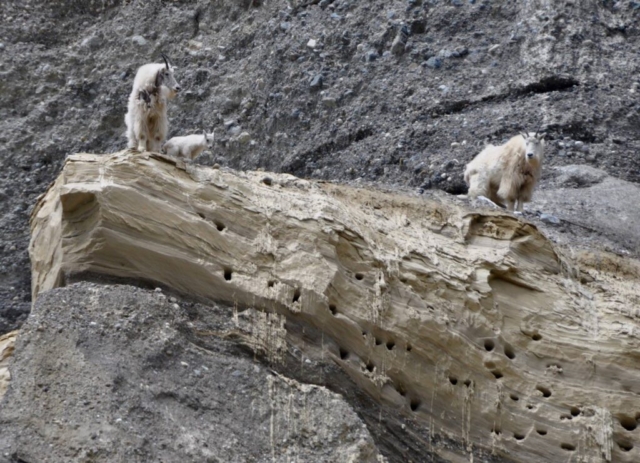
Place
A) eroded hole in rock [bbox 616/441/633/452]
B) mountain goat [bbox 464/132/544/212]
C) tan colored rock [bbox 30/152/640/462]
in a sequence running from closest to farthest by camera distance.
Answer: tan colored rock [bbox 30/152/640/462] → eroded hole in rock [bbox 616/441/633/452] → mountain goat [bbox 464/132/544/212]

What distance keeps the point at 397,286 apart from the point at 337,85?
10.4 m

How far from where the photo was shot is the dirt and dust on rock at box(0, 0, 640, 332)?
65.9 feet

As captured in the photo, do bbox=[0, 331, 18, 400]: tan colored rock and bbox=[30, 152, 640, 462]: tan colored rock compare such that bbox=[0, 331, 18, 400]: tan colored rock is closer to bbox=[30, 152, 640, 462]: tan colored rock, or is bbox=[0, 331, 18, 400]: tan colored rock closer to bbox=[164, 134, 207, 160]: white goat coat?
bbox=[30, 152, 640, 462]: tan colored rock

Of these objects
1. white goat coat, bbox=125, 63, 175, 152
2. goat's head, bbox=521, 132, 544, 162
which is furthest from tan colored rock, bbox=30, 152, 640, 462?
goat's head, bbox=521, 132, 544, 162

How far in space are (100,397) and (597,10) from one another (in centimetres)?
1626

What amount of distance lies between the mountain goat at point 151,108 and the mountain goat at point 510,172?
515 cm

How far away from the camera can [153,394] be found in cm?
1002

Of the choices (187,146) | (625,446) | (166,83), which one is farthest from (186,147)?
(625,446)

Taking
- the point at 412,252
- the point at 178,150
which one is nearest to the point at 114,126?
the point at 178,150

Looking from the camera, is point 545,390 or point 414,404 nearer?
point 414,404

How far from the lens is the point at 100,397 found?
979 centimetres

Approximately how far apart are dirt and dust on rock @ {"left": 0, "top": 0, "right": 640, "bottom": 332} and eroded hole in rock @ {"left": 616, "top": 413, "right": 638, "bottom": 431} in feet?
23.9

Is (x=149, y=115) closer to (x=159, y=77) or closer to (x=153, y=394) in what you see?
(x=159, y=77)

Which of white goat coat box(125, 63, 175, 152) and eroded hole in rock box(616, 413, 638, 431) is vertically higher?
white goat coat box(125, 63, 175, 152)
